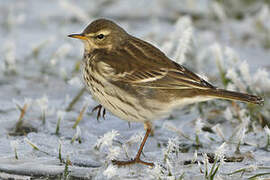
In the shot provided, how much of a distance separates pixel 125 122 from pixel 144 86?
0.96m

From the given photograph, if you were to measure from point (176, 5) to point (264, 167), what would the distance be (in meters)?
5.59

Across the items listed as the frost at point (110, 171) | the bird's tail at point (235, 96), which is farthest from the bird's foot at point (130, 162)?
the bird's tail at point (235, 96)

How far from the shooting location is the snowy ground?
411 centimetres

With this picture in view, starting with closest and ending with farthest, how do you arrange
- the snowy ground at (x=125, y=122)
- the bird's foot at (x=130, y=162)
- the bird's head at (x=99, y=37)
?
the snowy ground at (x=125, y=122) < the bird's foot at (x=130, y=162) < the bird's head at (x=99, y=37)

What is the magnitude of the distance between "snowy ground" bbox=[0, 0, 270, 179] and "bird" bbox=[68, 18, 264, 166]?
0.28 meters

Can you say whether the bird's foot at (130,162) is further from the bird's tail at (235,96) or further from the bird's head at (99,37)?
the bird's head at (99,37)

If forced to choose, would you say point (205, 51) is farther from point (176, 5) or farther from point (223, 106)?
point (176, 5)

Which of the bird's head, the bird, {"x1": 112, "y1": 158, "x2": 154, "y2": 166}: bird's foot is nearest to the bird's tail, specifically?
the bird

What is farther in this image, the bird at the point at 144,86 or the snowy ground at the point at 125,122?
the bird at the point at 144,86

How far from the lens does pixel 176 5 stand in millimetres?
9172

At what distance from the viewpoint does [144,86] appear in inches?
184

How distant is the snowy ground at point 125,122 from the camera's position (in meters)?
4.11

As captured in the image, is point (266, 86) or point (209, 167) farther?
point (266, 86)

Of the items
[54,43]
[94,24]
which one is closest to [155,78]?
[94,24]
